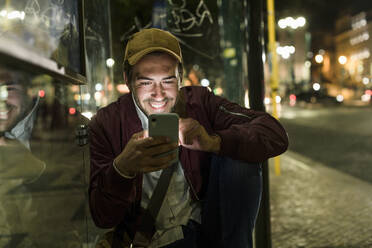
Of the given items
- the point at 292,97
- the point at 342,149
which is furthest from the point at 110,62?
the point at 292,97

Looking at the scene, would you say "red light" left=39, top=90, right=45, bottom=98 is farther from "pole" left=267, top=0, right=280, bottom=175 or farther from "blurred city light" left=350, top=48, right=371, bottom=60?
"blurred city light" left=350, top=48, right=371, bottom=60

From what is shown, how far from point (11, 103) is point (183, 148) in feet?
3.14

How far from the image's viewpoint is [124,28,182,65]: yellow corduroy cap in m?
1.92

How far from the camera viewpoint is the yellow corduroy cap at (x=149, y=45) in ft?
6.29

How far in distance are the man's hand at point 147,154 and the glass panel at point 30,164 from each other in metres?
0.37

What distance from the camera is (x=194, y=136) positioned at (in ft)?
5.66

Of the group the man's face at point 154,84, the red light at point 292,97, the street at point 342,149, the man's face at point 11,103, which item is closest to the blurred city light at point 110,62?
the man's face at point 154,84

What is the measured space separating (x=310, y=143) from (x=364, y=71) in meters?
67.4

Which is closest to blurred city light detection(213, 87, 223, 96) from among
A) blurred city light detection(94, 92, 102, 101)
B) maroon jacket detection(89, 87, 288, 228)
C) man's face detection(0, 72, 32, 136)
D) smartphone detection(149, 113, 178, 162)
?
blurred city light detection(94, 92, 102, 101)

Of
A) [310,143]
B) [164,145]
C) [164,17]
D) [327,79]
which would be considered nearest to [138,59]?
[164,145]

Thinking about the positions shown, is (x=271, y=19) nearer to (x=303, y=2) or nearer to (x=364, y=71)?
(x=303, y=2)

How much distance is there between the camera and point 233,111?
214cm

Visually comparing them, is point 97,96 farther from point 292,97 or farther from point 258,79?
point 292,97

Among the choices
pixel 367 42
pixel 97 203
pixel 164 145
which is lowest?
pixel 97 203
